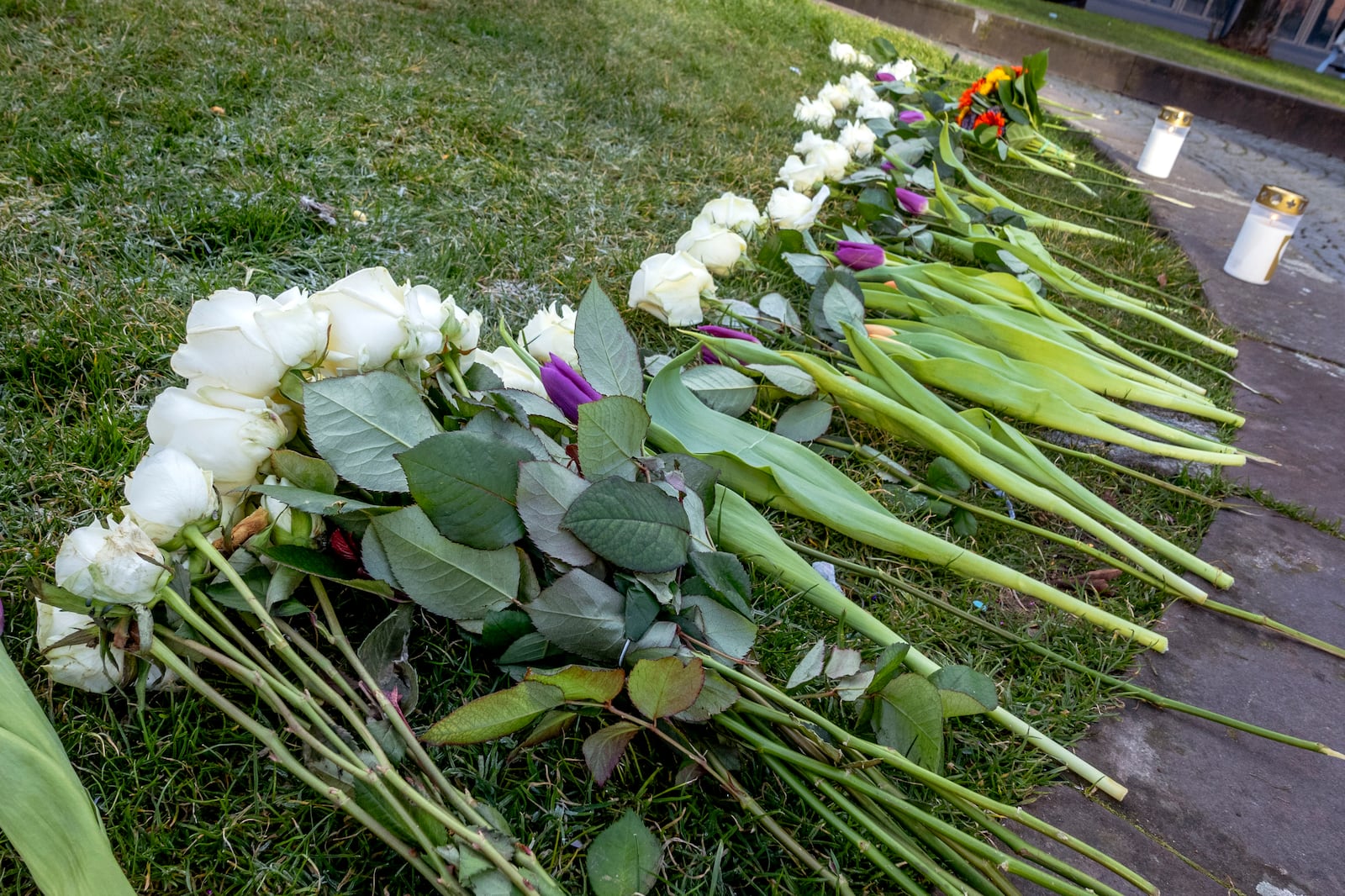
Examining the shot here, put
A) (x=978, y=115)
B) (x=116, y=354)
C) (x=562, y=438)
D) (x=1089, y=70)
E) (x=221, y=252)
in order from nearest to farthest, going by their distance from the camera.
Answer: (x=562, y=438) → (x=116, y=354) → (x=221, y=252) → (x=978, y=115) → (x=1089, y=70)

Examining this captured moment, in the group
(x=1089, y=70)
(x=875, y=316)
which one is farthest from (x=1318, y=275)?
(x=1089, y=70)

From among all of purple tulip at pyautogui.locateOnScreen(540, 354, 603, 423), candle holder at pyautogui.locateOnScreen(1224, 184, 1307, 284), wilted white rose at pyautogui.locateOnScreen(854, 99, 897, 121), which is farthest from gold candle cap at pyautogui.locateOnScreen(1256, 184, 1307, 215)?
purple tulip at pyautogui.locateOnScreen(540, 354, 603, 423)

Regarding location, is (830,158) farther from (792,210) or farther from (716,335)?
(716,335)

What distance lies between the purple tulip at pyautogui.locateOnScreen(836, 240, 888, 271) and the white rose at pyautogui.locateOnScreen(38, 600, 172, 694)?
1737 mm

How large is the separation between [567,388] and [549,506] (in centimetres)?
26

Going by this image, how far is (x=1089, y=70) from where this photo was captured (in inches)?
279

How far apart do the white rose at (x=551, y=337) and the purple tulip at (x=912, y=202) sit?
165 centimetres

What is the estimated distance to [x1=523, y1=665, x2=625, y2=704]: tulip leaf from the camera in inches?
33.8

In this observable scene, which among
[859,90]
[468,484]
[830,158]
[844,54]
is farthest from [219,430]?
[844,54]

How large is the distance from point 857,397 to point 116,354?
1.29 m

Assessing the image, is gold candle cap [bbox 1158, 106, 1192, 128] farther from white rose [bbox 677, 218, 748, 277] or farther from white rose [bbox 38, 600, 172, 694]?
white rose [bbox 38, 600, 172, 694]

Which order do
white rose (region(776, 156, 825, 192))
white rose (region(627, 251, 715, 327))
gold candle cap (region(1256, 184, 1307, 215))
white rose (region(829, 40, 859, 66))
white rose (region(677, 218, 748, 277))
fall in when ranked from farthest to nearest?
white rose (region(829, 40, 859, 66)), gold candle cap (region(1256, 184, 1307, 215)), white rose (region(776, 156, 825, 192)), white rose (region(677, 218, 748, 277)), white rose (region(627, 251, 715, 327))

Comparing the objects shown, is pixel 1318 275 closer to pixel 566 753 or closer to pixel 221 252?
pixel 566 753

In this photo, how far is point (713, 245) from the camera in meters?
1.85
